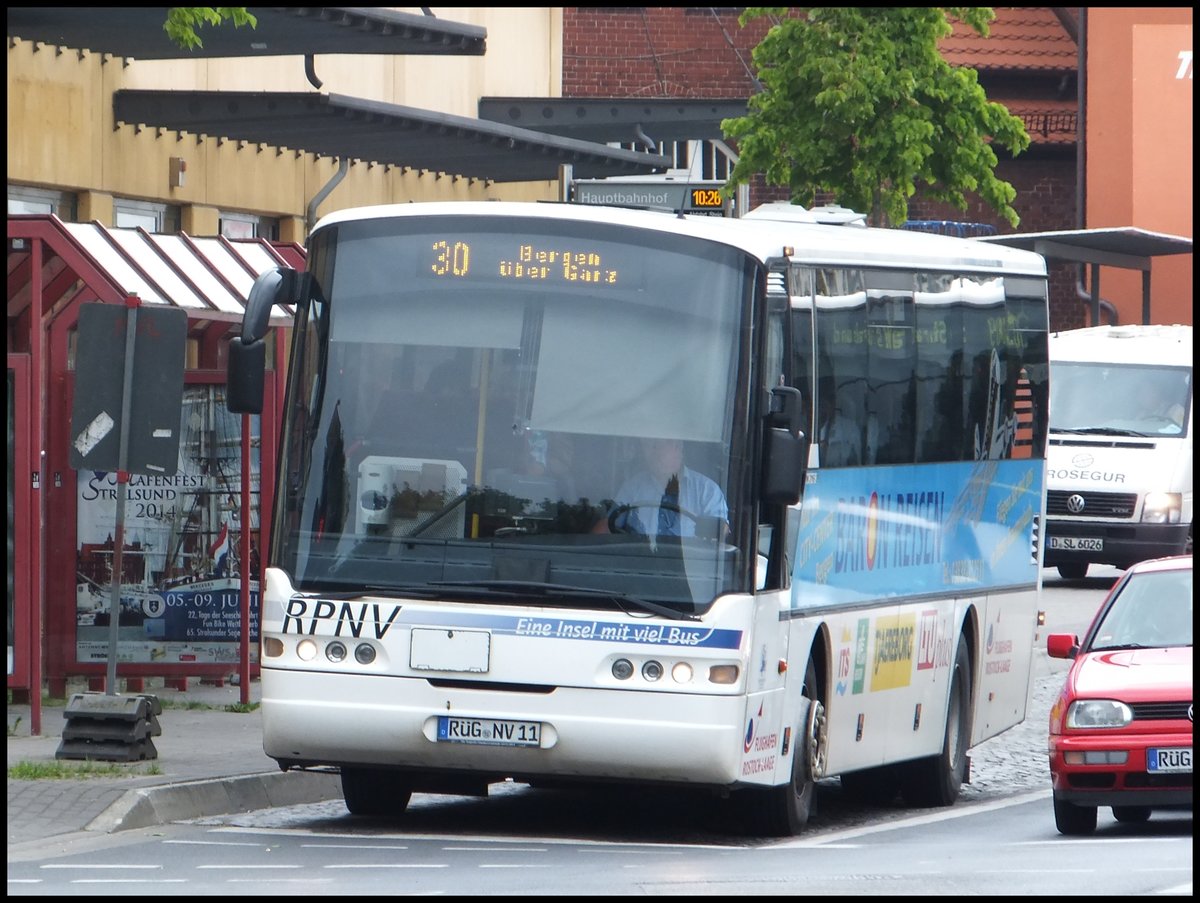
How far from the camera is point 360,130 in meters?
23.2

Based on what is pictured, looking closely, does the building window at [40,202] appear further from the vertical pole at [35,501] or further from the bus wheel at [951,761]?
the bus wheel at [951,761]

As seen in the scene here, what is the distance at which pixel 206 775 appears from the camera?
43.2 ft

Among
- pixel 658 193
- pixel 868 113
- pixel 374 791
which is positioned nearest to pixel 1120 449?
pixel 868 113

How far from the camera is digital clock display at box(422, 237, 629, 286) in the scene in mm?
11922

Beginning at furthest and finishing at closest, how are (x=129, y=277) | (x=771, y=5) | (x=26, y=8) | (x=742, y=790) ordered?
1. (x=771, y=5)
2. (x=26, y=8)
3. (x=129, y=277)
4. (x=742, y=790)

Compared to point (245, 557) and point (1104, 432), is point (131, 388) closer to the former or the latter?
point (245, 557)

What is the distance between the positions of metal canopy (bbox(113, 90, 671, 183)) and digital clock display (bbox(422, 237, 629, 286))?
9376 millimetres

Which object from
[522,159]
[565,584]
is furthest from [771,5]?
[565,584]

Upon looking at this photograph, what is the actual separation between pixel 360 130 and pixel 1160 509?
33.2 feet

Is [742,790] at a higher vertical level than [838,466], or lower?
lower

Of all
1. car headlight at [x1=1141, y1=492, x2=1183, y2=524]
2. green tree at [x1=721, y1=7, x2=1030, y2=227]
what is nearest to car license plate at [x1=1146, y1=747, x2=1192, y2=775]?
green tree at [x1=721, y1=7, x2=1030, y2=227]

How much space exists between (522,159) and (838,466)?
46.0 feet

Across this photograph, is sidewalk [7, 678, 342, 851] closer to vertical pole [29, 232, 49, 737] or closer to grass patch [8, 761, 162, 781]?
grass patch [8, 761, 162, 781]

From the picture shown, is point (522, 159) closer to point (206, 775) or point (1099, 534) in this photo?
point (1099, 534)
